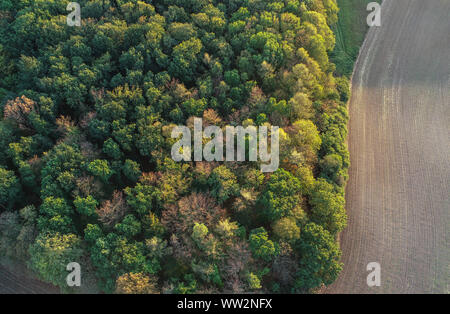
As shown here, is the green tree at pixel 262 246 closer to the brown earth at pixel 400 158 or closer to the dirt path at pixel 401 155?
the brown earth at pixel 400 158

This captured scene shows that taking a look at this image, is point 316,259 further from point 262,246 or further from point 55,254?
point 55,254

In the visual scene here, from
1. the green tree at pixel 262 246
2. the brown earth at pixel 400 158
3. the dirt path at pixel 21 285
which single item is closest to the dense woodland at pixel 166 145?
the green tree at pixel 262 246

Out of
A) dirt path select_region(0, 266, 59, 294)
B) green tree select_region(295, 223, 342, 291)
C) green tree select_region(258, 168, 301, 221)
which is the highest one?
green tree select_region(258, 168, 301, 221)

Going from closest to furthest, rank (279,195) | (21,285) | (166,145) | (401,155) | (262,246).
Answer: (262,246) → (279,195) → (21,285) → (166,145) → (401,155)

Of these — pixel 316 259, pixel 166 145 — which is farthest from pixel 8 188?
pixel 316 259

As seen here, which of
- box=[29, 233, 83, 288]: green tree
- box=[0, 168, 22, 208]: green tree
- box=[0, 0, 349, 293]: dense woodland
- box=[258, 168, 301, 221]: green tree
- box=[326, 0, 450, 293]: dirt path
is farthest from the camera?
box=[326, 0, 450, 293]: dirt path

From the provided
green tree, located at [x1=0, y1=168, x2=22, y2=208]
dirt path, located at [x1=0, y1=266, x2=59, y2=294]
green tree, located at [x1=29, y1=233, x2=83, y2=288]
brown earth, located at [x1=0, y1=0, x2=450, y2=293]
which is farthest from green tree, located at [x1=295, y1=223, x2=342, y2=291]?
green tree, located at [x1=0, y1=168, x2=22, y2=208]

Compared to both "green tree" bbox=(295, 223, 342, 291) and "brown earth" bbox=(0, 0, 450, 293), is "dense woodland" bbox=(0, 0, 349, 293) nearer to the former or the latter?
"green tree" bbox=(295, 223, 342, 291)

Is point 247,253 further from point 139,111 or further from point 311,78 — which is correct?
point 311,78
